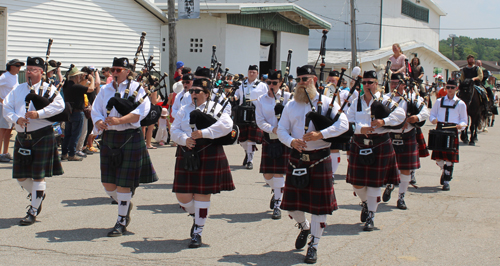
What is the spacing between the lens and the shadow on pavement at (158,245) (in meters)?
5.02

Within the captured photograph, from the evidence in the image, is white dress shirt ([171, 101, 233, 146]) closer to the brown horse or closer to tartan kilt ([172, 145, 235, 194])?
tartan kilt ([172, 145, 235, 194])

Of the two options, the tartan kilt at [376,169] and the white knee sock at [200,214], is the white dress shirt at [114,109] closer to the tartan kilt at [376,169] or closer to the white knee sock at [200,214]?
the white knee sock at [200,214]

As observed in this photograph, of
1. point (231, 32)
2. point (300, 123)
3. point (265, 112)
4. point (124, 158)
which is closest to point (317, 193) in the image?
point (300, 123)

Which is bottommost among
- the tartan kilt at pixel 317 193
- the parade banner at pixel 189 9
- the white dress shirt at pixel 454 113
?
the tartan kilt at pixel 317 193

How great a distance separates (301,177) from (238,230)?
4.51ft

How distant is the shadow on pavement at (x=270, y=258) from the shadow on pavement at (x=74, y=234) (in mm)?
1531

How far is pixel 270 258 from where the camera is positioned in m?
4.87

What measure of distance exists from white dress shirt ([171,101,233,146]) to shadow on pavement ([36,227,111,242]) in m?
1.38

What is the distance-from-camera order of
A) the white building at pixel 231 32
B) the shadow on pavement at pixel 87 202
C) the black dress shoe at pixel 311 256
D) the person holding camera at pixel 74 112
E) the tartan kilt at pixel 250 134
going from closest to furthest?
the black dress shoe at pixel 311 256 < the shadow on pavement at pixel 87 202 < the tartan kilt at pixel 250 134 < the person holding camera at pixel 74 112 < the white building at pixel 231 32

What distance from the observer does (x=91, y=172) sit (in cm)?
902

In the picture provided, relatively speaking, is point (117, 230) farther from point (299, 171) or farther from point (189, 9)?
point (189, 9)

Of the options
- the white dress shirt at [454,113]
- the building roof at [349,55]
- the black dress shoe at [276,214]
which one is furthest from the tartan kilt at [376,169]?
the building roof at [349,55]

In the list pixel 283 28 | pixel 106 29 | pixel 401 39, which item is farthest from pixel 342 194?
pixel 401 39

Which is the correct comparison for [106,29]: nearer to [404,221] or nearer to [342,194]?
[342,194]
